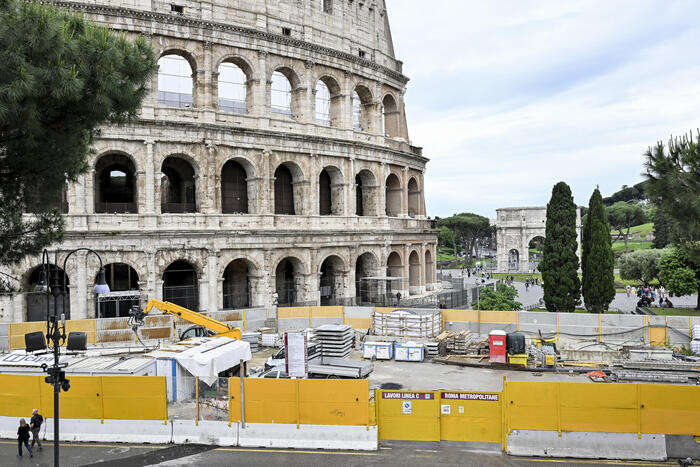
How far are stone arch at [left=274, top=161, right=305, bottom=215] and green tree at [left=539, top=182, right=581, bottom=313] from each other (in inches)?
620

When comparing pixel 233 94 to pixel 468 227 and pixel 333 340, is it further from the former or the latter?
pixel 468 227

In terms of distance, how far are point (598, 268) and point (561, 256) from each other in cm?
232

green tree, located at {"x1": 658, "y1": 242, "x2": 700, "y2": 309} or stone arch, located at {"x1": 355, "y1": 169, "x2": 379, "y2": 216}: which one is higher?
stone arch, located at {"x1": 355, "y1": 169, "x2": 379, "y2": 216}

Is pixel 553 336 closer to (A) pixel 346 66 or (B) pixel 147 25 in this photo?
(A) pixel 346 66

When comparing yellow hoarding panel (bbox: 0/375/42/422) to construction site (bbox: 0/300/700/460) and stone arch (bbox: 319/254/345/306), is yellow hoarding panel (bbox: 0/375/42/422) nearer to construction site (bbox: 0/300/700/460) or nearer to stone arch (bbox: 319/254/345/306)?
construction site (bbox: 0/300/700/460)

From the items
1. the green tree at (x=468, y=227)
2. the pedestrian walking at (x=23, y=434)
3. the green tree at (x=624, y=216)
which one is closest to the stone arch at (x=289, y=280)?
the pedestrian walking at (x=23, y=434)

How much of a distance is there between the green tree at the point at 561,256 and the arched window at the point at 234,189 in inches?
747

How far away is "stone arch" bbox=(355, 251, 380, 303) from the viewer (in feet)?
123

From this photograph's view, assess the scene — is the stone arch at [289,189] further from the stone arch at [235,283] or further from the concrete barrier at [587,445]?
Answer: the concrete barrier at [587,445]

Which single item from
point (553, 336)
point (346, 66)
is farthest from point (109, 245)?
point (553, 336)

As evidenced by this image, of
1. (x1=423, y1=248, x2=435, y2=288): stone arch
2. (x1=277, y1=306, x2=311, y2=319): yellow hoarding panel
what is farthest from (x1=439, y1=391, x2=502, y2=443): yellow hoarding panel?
(x1=423, y1=248, x2=435, y2=288): stone arch

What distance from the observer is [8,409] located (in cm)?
1564

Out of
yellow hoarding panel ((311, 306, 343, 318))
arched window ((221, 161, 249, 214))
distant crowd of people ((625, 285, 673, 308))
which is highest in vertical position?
arched window ((221, 161, 249, 214))

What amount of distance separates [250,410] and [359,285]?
78.7ft
